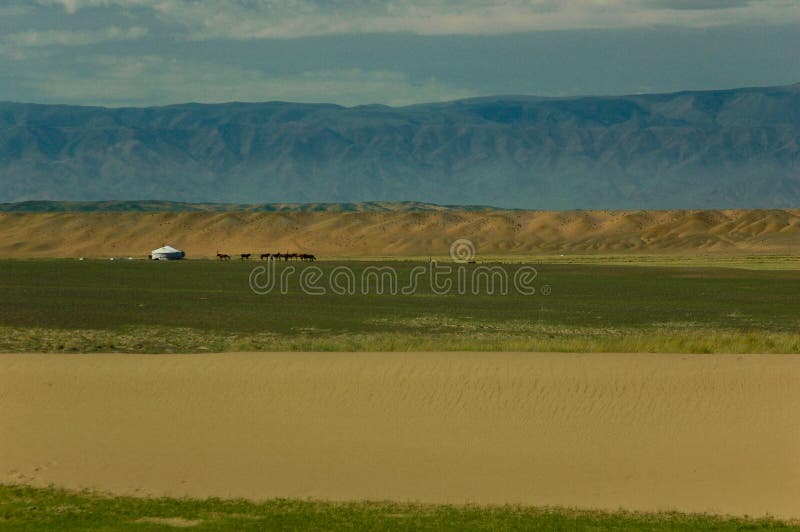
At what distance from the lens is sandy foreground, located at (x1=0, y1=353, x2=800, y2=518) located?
17.2 metres

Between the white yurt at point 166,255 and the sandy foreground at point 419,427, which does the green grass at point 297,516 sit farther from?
the white yurt at point 166,255

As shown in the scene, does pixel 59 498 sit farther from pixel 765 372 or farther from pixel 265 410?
pixel 765 372

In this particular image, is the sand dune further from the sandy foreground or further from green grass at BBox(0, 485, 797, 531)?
green grass at BBox(0, 485, 797, 531)

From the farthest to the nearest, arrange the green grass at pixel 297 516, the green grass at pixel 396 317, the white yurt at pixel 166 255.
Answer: the white yurt at pixel 166 255 < the green grass at pixel 396 317 < the green grass at pixel 297 516

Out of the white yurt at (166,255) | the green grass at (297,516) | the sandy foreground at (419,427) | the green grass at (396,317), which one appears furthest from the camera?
the white yurt at (166,255)

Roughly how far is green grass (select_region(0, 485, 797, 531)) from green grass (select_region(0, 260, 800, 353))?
1141cm

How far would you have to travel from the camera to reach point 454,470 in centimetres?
1806

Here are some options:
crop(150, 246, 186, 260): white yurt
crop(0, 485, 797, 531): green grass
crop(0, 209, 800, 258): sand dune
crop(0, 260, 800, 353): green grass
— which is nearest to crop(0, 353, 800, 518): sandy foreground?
crop(0, 485, 797, 531): green grass

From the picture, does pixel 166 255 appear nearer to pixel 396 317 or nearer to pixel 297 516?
pixel 396 317

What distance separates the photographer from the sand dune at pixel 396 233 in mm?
126812

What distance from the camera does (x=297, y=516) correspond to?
14.5 m

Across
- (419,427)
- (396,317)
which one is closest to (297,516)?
(419,427)

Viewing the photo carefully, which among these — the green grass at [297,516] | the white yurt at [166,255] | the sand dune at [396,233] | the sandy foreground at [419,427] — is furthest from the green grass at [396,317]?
the sand dune at [396,233]

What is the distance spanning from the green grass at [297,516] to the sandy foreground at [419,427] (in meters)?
1.00
